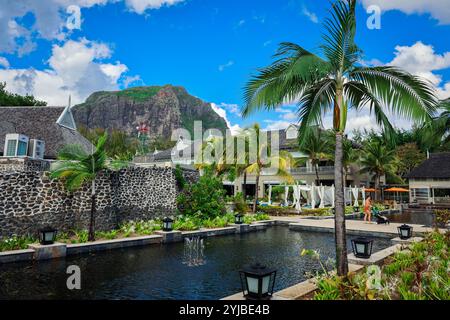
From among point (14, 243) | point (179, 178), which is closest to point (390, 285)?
point (14, 243)

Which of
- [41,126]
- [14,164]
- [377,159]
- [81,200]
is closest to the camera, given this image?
[81,200]

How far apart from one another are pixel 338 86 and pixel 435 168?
37.8m

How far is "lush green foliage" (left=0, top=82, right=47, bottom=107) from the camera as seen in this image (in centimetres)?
3286

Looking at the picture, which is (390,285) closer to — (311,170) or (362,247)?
(362,247)

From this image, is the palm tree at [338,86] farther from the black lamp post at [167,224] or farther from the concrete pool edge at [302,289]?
the black lamp post at [167,224]

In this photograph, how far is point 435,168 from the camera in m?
37.2

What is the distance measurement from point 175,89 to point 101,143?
14865cm

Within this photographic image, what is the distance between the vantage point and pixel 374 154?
37.1 meters

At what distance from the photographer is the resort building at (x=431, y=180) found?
118ft

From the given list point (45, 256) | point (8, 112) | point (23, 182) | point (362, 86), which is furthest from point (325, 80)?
point (8, 112)

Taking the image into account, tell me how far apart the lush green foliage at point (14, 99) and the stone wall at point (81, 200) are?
25.8 metres

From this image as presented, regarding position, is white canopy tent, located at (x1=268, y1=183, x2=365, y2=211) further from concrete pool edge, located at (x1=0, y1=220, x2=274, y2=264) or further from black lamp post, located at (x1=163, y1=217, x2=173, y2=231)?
black lamp post, located at (x1=163, y1=217, x2=173, y2=231)

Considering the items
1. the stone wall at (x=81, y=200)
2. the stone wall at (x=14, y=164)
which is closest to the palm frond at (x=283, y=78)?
the stone wall at (x=81, y=200)

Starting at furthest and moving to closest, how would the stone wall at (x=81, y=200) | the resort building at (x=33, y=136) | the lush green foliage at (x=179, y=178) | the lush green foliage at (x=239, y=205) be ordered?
1. the lush green foliage at (x=239, y=205)
2. the lush green foliage at (x=179, y=178)
3. the resort building at (x=33, y=136)
4. the stone wall at (x=81, y=200)
